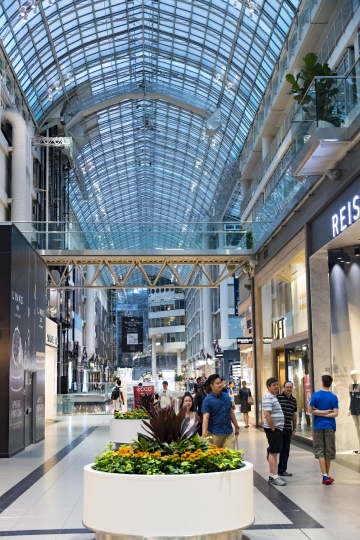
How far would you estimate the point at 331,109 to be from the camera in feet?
42.7

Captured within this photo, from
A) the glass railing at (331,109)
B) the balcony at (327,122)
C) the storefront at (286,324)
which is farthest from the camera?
the storefront at (286,324)

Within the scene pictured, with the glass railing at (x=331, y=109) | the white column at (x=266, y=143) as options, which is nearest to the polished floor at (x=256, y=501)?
the glass railing at (x=331, y=109)

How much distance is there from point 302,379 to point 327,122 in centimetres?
876

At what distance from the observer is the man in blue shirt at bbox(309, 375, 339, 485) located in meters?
10.9

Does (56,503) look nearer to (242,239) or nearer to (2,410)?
(2,410)

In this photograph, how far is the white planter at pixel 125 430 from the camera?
1634 cm

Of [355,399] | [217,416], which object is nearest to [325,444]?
[217,416]

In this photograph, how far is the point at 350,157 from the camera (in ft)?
42.6

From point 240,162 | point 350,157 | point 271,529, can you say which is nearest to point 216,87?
point 240,162

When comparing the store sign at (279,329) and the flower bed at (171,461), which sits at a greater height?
the store sign at (279,329)

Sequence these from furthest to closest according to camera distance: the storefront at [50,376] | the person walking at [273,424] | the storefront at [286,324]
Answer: the storefront at [50,376] < the storefront at [286,324] < the person walking at [273,424]

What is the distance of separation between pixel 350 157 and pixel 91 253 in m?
15.6

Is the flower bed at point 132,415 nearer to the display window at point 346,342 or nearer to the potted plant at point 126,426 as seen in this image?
the potted plant at point 126,426

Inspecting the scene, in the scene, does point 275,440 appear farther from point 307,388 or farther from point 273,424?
point 307,388
